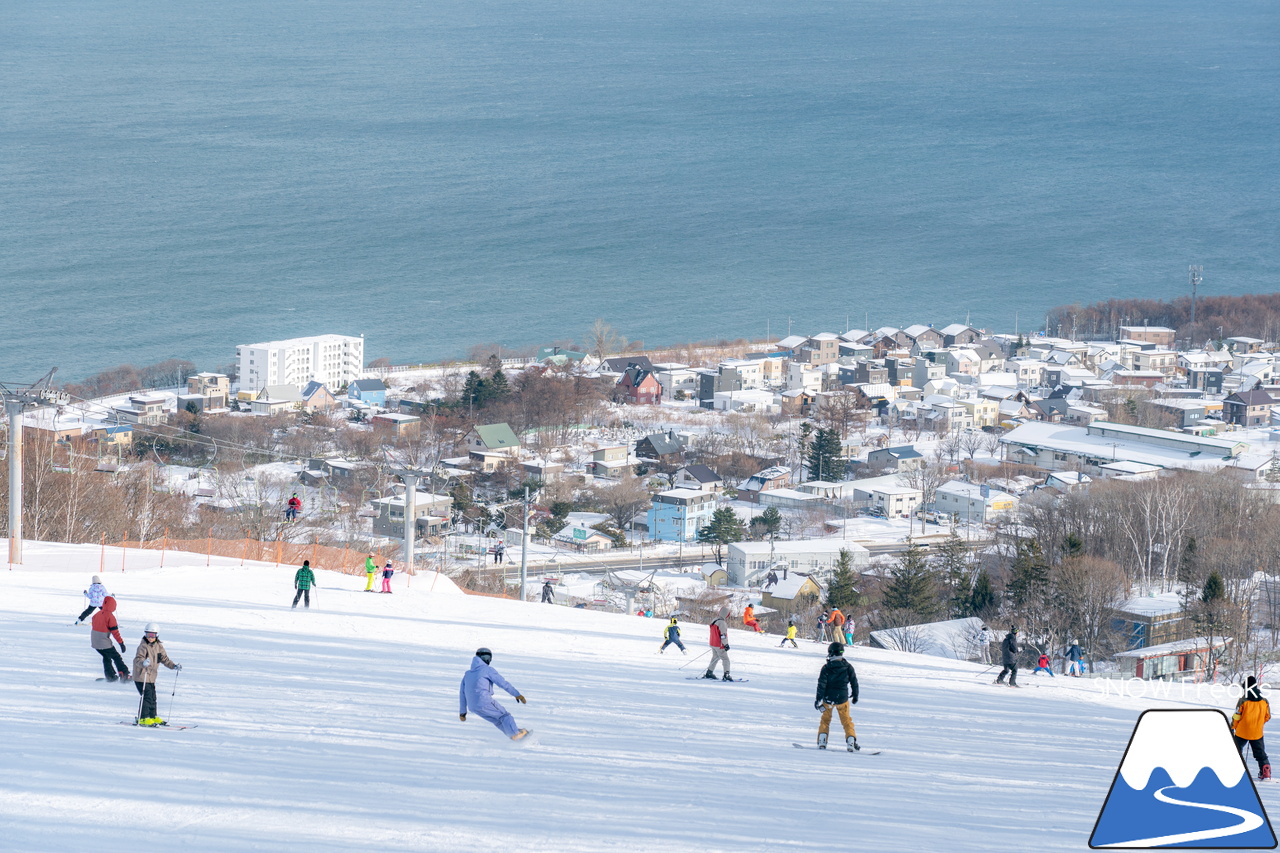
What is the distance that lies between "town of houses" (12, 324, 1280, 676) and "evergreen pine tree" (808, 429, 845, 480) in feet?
0.41

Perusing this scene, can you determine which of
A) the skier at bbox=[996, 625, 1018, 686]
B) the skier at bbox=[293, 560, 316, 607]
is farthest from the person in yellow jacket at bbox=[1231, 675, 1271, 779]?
the skier at bbox=[293, 560, 316, 607]

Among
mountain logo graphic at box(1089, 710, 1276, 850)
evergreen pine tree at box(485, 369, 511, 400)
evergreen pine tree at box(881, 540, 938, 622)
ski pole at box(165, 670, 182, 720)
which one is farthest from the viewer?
evergreen pine tree at box(485, 369, 511, 400)

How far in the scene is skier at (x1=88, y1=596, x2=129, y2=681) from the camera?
20.0 ft

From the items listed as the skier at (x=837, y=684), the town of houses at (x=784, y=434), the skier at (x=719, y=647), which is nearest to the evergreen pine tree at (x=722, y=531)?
the town of houses at (x=784, y=434)

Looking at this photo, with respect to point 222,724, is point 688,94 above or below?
above

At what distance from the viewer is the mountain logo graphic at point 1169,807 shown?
424 centimetres

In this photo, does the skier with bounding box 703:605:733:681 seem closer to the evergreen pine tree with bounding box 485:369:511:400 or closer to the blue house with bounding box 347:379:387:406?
the evergreen pine tree with bounding box 485:369:511:400

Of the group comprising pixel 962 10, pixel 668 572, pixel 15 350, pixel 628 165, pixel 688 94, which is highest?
pixel 962 10

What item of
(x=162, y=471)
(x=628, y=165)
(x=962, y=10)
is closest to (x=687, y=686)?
(x=162, y=471)

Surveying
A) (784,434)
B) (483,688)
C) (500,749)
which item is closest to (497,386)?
(784,434)

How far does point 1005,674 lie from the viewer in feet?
26.6

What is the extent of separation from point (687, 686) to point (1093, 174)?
3685 inches

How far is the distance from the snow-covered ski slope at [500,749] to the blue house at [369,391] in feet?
96.3

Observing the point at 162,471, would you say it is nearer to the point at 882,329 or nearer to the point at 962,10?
the point at 882,329
